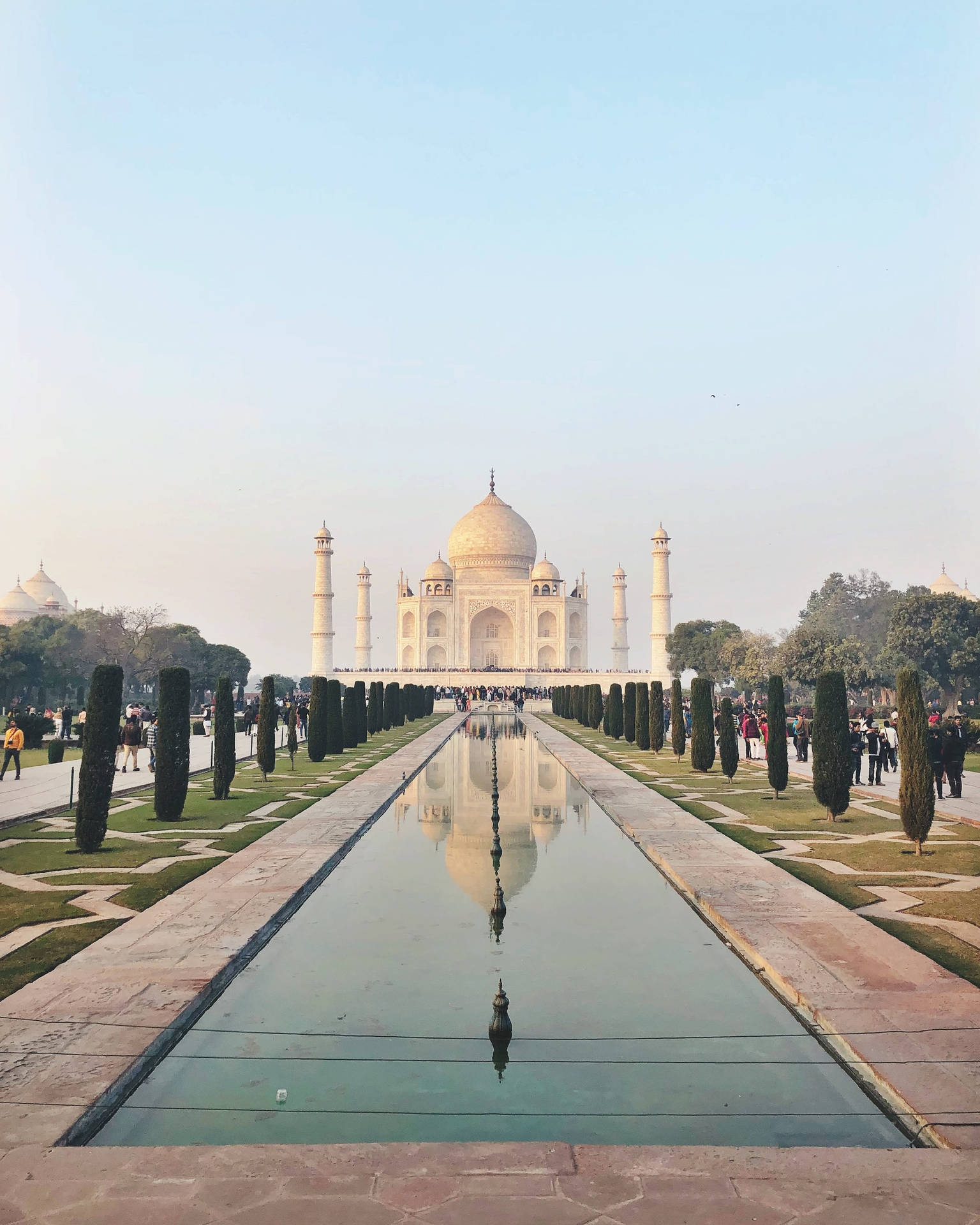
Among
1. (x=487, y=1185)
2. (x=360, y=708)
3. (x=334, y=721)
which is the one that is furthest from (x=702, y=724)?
(x=487, y=1185)

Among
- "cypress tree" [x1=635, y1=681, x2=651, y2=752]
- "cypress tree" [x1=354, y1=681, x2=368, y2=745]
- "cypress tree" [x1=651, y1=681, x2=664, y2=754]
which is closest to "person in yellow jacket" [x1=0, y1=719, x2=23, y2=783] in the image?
"cypress tree" [x1=354, y1=681, x2=368, y2=745]

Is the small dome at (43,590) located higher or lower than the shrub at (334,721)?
higher

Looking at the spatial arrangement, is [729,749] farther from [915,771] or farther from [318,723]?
[318,723]

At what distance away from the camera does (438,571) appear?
66.8m

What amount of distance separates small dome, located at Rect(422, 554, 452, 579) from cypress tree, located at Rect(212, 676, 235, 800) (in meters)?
53.2

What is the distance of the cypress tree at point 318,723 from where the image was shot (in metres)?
18.9

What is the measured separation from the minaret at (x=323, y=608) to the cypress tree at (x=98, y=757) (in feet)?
158

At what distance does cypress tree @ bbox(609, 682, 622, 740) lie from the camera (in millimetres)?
26812

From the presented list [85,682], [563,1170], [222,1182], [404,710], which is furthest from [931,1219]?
[85,682]

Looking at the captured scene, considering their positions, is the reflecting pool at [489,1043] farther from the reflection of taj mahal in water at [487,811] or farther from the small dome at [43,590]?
the small dome at [43,590]

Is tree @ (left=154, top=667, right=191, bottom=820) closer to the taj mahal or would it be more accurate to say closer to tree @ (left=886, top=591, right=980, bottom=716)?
tree @ (left=886, top=591, right=980, bottom=716)

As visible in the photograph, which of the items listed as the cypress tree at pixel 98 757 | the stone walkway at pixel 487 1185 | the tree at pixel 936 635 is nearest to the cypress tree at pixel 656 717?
the cypress tree at pixel 98 757

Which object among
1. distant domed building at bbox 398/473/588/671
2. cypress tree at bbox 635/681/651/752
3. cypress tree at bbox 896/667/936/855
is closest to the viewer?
cypress tree at bbox 896/667/936/855

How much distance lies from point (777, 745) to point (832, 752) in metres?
1.99
